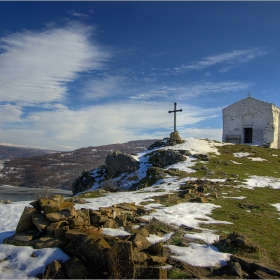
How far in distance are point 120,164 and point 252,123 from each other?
19.8m

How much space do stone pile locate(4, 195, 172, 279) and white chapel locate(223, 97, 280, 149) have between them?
96.2 ft

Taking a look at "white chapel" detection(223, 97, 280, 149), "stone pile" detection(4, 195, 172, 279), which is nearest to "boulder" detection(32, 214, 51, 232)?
"stone pile" detection(4, 195, 172, 279)

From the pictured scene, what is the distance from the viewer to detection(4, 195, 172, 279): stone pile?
4320 mm

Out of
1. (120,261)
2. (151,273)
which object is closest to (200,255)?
(151,273)

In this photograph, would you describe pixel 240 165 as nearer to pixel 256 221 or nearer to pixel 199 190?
pixel 199 190

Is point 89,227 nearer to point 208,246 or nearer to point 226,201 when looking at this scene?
point 208,246

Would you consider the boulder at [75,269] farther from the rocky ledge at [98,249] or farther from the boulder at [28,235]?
the boulder at [28,235]

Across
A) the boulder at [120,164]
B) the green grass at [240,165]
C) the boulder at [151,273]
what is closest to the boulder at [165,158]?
the boulder at [120,164]

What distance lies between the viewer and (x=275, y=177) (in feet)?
58.3

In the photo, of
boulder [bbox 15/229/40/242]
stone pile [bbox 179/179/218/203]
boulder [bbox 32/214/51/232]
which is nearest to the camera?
boulder [bbox 15/229/40/242]

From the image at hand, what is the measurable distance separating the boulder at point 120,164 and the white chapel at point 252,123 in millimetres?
17746

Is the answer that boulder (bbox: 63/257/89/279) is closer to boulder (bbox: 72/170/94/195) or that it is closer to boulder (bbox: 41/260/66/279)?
boulder (bbox: 41/260/66/279)

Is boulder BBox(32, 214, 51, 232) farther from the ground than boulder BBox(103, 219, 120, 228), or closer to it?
farther from the ground

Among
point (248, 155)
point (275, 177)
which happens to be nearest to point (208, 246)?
point (275, 177)
